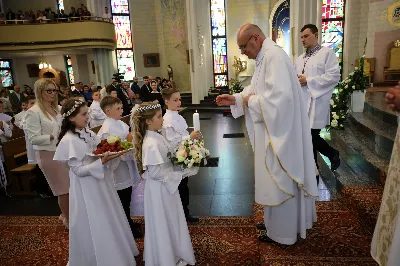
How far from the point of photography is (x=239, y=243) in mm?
3029

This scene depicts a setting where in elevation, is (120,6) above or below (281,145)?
above

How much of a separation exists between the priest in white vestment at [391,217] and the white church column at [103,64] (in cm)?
1712

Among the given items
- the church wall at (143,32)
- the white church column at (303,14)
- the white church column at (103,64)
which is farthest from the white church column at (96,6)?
the white church column at (303,14)

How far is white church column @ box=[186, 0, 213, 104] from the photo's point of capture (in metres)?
14.5

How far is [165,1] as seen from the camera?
17.6m

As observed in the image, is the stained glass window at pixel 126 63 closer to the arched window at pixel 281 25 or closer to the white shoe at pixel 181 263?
the arched window at pixel 281 25

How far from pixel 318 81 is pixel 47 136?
3500 millimetres

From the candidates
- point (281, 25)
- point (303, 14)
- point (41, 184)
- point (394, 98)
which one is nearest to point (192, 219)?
point (394, 98)

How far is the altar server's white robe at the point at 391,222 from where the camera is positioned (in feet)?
5.23

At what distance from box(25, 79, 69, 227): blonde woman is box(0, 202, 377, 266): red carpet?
18.1 inches

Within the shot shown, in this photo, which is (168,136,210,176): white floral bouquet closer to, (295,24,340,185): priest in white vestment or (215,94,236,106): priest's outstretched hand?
(215,94,236,106): priest's outstretched hand

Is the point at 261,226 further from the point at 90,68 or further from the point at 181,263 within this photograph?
the point at 90,68

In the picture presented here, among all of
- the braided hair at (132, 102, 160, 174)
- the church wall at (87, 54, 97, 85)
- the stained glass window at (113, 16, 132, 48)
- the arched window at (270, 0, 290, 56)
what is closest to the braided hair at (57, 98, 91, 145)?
the braided hair at (132, 102, 160, 174)

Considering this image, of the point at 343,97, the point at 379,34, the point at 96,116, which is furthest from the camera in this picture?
the point at 379,34
